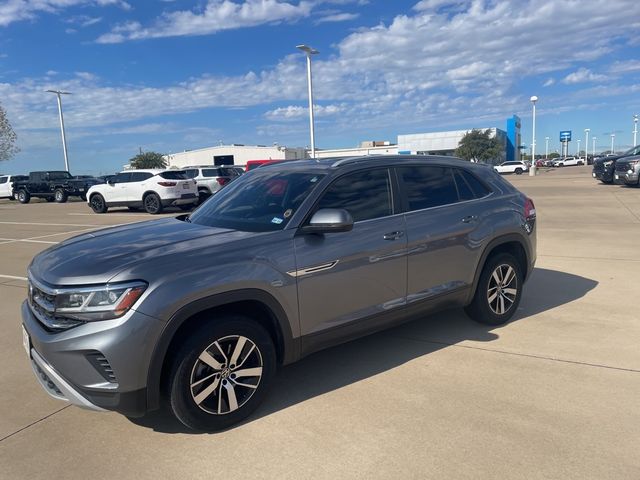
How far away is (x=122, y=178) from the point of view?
782 inches

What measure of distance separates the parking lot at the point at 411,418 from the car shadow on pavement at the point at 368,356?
0.05 ft

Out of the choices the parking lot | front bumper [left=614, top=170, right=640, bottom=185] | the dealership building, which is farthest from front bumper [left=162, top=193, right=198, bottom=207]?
the dealership building

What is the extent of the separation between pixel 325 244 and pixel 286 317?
0.58 metres

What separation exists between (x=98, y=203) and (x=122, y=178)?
5.41 ft

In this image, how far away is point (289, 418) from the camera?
3365mm

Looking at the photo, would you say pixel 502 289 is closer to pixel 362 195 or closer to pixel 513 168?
pixel 362 195

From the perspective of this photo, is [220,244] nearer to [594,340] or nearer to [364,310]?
[364,310]

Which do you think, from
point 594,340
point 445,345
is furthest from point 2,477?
point 594,340

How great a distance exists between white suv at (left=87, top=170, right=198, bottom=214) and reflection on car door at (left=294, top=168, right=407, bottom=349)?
15.6m

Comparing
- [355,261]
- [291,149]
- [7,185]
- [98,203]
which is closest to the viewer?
[355,261]

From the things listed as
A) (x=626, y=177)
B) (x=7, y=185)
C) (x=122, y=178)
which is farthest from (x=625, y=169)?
(x=7, y=185)

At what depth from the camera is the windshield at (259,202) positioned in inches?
146

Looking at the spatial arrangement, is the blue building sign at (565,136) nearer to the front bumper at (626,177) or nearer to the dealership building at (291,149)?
the dealership building at (291,149)

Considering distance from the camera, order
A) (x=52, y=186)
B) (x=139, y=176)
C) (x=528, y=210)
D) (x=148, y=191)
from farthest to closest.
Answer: (x=52, y=186)
(x=139, y=176)
(x=148, y=191)
(x=528, y=210)
